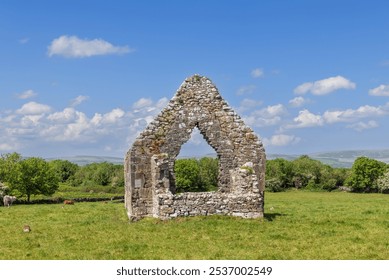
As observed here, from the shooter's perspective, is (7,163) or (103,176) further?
(103,176)

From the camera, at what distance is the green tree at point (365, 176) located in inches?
3433

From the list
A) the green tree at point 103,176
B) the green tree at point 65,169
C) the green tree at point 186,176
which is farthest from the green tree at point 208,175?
the green tree at point 65,169

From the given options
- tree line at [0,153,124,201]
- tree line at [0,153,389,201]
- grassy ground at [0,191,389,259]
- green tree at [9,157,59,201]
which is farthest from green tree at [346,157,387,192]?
grassy ground at [0,191,389,259]

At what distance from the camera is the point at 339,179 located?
98.5 metres

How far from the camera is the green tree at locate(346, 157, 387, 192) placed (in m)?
87.2

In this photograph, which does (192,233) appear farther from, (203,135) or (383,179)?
(383,179)

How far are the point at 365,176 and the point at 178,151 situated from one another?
73.8 metres

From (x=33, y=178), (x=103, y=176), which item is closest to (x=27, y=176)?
(x=33, y=178)

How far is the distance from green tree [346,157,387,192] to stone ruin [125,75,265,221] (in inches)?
2768

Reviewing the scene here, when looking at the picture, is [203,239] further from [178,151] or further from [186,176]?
[186,176]

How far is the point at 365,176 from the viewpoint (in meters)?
87.9
